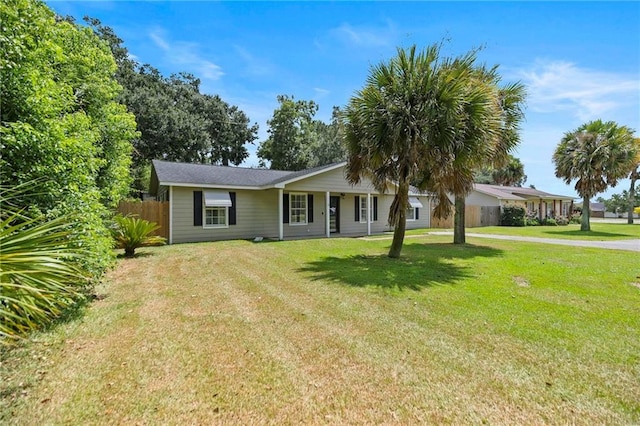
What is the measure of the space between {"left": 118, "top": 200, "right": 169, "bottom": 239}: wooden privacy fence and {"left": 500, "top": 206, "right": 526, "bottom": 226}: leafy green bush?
2568 centimetres

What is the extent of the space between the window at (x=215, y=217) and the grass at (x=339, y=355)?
7.67m

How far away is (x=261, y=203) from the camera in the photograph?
1581 centimetres

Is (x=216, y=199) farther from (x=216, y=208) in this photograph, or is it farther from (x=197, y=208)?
(x=197, y=208)

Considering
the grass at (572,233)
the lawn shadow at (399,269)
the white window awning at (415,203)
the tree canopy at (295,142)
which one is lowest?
the lawn shadow at (399,269)

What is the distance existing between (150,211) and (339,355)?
480 inches

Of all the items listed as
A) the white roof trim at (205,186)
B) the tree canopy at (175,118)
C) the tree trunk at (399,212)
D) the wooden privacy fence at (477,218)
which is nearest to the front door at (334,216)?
the white roof trim at (205,186)

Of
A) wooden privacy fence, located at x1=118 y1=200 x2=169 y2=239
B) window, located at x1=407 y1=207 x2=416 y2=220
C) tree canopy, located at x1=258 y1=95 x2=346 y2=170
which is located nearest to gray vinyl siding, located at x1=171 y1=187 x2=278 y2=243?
wooden privacy fence, located at x1=118 y1=200 x2=169 y2=239

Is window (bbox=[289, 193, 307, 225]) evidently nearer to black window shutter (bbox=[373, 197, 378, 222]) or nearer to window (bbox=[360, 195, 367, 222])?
window (bbox=[360, 195, 367, 222])

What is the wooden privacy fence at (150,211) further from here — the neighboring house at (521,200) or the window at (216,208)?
the neighboring house at (521,200)

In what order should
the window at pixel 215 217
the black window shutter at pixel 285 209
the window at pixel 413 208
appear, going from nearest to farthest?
the window at pixel 215 217 < the black window shutter at pixel 285 209 < the window at pixel 413 208

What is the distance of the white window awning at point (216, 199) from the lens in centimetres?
1373

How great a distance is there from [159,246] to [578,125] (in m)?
26.8

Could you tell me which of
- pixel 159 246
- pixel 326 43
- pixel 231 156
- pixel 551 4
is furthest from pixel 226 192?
pixel 231 156

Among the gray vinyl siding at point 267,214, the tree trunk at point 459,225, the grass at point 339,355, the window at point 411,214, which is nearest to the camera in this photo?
the grass at point 339,355
